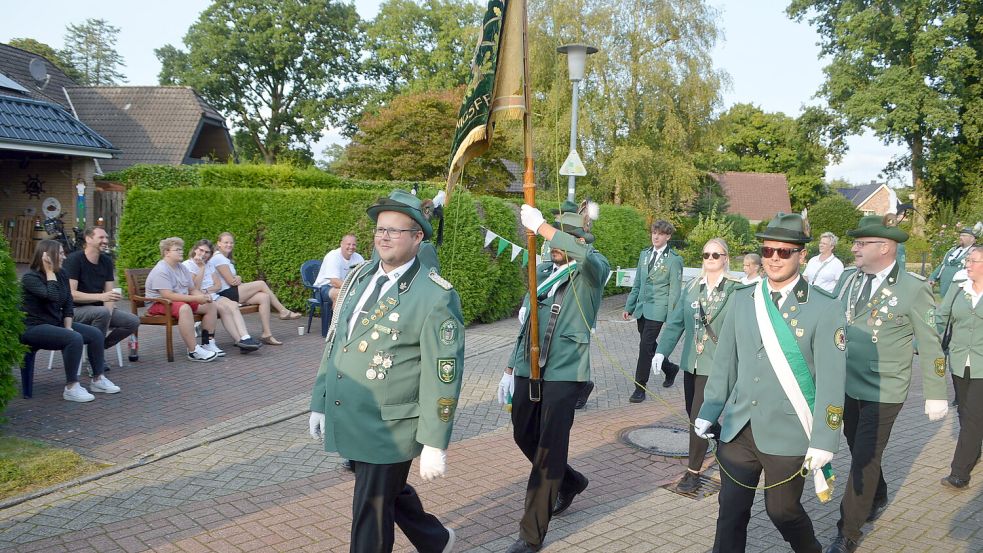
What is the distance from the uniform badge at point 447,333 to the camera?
3406mm

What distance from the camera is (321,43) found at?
147 feet

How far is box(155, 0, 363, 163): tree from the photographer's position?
42.9 metres

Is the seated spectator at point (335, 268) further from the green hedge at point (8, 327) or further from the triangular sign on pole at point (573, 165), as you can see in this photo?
the green hedge at point (8, 327)

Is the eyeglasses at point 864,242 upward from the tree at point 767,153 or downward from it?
downward

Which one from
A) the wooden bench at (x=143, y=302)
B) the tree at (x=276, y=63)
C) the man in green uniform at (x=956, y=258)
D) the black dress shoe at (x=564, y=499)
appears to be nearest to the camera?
the black dress shoe at (x=564, y=499)

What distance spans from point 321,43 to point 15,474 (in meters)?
43.3

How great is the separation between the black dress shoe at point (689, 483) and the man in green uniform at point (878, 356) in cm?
115

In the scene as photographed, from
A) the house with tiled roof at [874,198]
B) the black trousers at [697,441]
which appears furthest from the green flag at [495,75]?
the house with tiled roof at [874,198]

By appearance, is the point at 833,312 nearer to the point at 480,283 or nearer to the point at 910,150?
the point at 480,283

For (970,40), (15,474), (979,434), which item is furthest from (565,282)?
(970,40)

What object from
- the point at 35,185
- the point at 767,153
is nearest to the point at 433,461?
the point at 35,185

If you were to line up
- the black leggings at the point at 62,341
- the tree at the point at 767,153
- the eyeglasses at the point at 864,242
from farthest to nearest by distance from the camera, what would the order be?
the tree at the point at 767,153 → the black leggings at the point at 62,341 → the eyeglasses at the point at 864,242

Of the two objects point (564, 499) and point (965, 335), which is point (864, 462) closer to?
point (564, 499)

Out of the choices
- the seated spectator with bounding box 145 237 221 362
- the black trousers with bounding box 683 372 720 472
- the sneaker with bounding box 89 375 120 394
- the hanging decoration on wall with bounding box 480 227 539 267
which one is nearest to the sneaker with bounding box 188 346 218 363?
the seated spectator with bounding box 145 237 221 362
